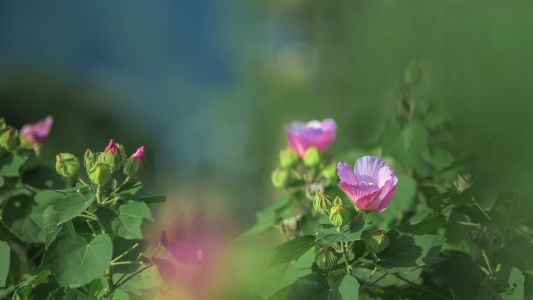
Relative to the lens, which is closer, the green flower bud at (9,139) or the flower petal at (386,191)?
the flower petal at (386,191)

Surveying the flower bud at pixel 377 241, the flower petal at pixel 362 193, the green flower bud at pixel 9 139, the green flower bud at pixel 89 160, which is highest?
the green flower bud at pixel 89 160

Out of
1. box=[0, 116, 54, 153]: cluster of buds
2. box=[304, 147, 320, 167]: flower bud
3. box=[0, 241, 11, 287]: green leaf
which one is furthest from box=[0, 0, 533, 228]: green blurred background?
box=[0, 241, 11, 287]: green leaf

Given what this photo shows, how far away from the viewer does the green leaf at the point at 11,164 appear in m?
1.15

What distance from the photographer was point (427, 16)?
520 centimetres

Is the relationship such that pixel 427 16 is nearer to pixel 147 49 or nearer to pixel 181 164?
pixel 181 164

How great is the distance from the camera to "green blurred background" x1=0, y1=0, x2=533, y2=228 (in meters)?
2.70

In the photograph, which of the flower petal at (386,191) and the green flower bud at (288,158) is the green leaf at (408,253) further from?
the green flower bud at (288,158)

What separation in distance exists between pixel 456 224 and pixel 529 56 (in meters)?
2.19

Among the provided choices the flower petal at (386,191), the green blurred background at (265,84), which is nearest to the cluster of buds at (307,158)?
the green blurred background at (265,84)

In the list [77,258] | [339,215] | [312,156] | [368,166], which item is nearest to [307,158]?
[312,156]

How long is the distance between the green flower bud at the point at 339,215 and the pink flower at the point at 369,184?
0.04 metres

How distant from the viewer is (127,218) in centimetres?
93

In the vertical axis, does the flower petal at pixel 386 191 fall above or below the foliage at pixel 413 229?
above

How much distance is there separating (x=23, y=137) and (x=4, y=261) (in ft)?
1.03
